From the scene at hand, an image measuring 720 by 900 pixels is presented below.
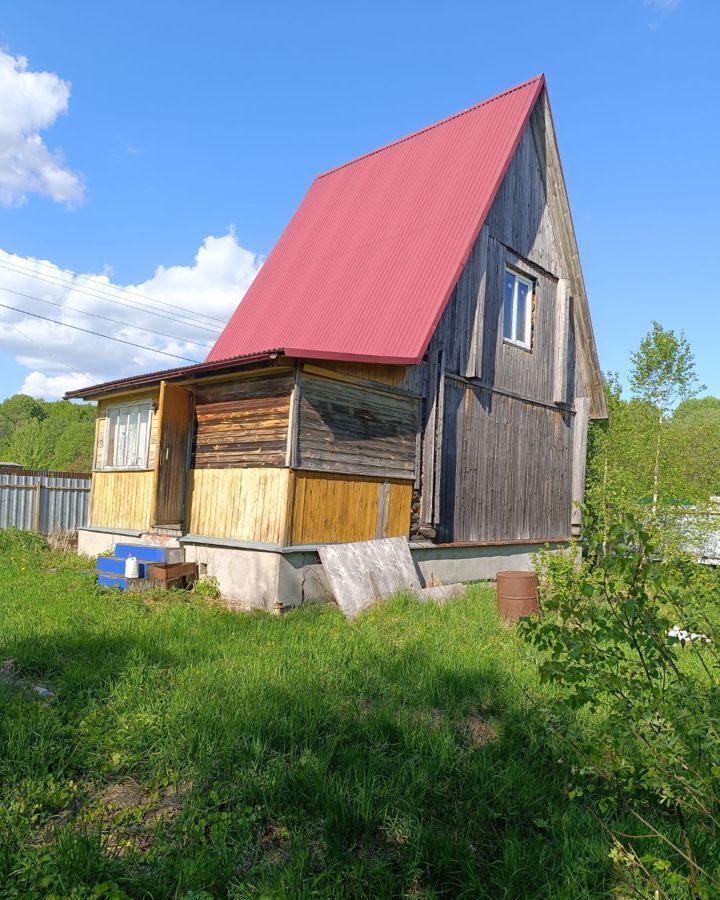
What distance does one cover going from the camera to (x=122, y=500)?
38.5 feet

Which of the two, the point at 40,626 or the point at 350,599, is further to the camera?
the point at 350,599

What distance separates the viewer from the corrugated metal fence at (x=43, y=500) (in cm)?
1631

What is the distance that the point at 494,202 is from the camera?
11945 mm

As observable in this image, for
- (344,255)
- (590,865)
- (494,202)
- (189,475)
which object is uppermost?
(494,202)

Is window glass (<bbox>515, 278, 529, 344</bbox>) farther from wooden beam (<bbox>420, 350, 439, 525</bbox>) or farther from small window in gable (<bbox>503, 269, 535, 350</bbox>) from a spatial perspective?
wooden beam (<bbox>420, 350, 439, 525</bbox>)

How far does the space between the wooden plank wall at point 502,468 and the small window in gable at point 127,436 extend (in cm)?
539

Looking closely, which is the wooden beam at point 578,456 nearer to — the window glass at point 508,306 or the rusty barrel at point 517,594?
the window glass at point 508,306

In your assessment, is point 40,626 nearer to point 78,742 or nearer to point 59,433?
point 78,742

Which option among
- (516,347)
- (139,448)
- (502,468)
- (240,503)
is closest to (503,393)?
(516,347)

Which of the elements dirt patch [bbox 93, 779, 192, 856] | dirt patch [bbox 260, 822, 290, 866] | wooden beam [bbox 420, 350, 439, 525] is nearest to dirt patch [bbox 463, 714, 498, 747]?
dirt patch [bbox 260, 822, 290, 866]

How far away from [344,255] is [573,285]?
520 cm

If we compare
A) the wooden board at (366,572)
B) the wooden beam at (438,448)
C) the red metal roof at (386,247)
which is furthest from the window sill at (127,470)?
the wooden beam at (438,448)

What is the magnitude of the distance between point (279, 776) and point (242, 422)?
6460 millimetres

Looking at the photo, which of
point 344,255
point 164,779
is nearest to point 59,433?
point 344,255
